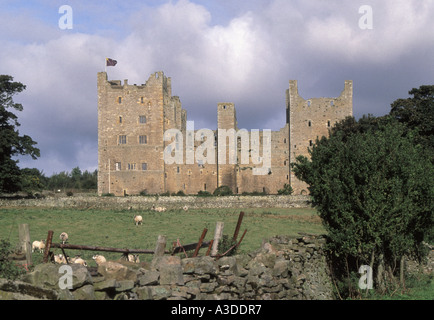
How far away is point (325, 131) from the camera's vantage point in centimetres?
7100

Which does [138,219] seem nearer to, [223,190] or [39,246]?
[39,246]

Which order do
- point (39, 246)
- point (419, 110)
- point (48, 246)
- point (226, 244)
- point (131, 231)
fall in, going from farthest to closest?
1. point (419, 110)
2. point (131, 231)
3. point (39, 246)
4. point (226, 244)
5. point (48, 246)

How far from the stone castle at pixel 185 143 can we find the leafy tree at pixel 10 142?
15.5m

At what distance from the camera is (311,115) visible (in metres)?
71.4

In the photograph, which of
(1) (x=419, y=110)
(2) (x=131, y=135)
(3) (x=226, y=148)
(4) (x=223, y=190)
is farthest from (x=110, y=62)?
(1) (x=419, y=110)

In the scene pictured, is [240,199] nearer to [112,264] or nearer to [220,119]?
[220,119]

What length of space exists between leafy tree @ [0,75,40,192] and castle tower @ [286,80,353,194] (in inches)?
1504

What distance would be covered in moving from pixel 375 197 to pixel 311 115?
2170 inches

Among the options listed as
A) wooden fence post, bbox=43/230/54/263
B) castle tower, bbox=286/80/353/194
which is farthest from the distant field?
castle tower, bbox=286/80/353/194

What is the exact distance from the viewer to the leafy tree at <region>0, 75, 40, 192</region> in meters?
51.7

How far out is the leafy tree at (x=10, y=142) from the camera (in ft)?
170

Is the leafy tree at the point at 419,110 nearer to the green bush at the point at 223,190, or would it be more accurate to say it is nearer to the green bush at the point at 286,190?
the green bush at the point at 286,190

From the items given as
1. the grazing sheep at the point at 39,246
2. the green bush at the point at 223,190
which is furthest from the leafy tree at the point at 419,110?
the grazing sheep at the point at 39,246

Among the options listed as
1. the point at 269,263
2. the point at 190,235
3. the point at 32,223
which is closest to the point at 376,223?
the point at 269,263
